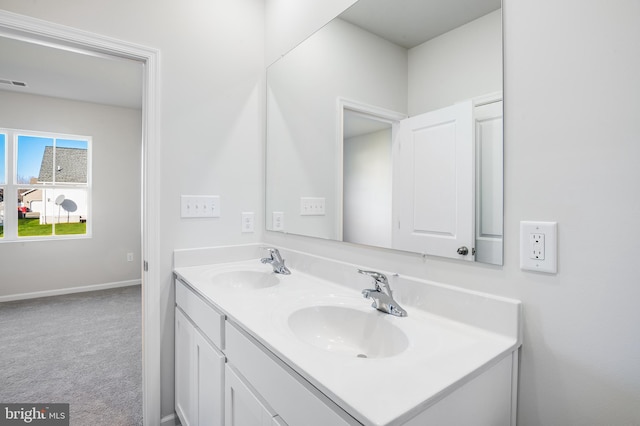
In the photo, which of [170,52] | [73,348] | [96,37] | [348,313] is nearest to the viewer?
[348,313]

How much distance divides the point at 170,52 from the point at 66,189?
3.68 meters

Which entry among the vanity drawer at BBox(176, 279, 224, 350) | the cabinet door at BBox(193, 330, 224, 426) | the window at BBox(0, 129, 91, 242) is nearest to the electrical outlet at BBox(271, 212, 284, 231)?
the vanity drawer at BBox(176, 279, 224, 350)

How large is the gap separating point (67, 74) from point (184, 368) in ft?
11.4

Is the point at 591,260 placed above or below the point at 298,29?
below

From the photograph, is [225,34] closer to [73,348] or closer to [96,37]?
[96,37]

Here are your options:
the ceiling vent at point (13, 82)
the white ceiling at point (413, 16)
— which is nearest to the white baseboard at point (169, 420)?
the white ceiling at point (413, 16)

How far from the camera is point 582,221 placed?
29.9 inches

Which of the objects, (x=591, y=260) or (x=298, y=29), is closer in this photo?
(x=591, y=260)

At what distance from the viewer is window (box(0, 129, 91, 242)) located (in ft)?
12.8

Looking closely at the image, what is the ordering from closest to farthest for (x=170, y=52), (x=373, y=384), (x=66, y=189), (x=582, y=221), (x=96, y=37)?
(x=373, y=384) < (x=582, y=221) < (x=96, y=37) < (x=170, y=52) < (x=66, y=189)

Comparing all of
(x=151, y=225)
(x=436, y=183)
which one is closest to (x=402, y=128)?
(x=436, y=183)

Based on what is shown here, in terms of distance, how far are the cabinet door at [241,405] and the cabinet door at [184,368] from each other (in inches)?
16.2

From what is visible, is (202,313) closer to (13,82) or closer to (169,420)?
(169,420)

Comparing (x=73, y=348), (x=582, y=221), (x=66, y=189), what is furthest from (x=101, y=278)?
(x=582, y=221)
